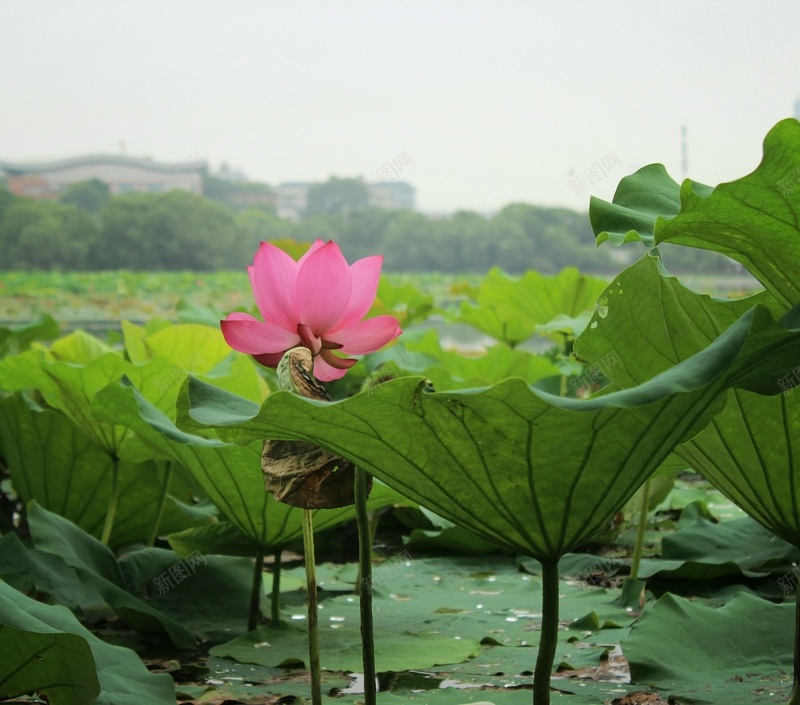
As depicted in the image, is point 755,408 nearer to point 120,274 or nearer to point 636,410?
point 636,410

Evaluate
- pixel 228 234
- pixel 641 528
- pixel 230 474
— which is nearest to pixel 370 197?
pixel 228 234

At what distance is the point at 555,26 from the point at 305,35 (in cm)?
117

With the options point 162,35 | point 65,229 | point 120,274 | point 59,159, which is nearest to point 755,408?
point 65,229

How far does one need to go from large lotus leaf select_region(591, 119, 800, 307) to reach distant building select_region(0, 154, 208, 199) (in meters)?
3.45

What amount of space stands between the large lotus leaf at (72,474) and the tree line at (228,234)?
2.47 m

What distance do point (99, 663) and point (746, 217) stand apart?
479mm

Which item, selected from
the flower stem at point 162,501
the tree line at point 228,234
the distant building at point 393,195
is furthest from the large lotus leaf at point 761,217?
the distant building at point 393,195

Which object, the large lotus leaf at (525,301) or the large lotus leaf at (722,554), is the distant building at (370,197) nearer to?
the large lotus leaf at (525,301)

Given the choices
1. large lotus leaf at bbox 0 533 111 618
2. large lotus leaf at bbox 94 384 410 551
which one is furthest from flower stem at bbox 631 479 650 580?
large lotus leaf at bbox 0 533 111 618

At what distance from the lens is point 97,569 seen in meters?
0.78

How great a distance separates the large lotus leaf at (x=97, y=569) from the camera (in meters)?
0.72

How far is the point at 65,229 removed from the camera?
3.68 m

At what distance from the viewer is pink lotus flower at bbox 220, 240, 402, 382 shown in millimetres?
448

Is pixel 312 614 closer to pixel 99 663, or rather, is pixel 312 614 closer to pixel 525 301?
pixel 99 663
